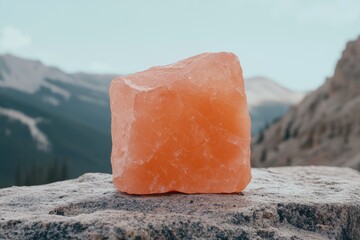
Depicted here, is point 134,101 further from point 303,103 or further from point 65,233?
point 303,103

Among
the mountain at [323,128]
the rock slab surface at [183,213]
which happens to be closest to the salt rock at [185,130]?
the rock slab surface at [183,213]

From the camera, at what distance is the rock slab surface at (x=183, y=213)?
5391mm

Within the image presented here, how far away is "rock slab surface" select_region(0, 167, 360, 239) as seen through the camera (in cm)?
539

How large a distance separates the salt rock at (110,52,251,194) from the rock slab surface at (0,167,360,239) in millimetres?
249

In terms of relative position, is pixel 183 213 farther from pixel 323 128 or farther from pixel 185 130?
pixel 323 128

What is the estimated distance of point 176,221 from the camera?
557cm

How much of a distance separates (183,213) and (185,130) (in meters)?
1.27

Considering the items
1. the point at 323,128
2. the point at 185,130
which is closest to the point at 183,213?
the point at 185,130

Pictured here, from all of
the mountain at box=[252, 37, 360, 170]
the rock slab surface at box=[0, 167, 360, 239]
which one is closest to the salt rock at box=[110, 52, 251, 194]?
the rock slab surface at box=[0, 167, 360, 239]

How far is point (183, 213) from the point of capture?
6.02 metres

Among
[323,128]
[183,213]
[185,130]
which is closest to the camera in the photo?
[183,213]

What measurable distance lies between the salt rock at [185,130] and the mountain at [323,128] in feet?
183

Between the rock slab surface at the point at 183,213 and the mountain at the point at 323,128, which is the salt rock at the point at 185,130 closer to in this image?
the rock slab surface at the point at 183,213

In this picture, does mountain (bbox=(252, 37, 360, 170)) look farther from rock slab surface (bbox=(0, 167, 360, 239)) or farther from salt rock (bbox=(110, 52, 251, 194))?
salt rock (bbox=(110, 52, 251, 194))
